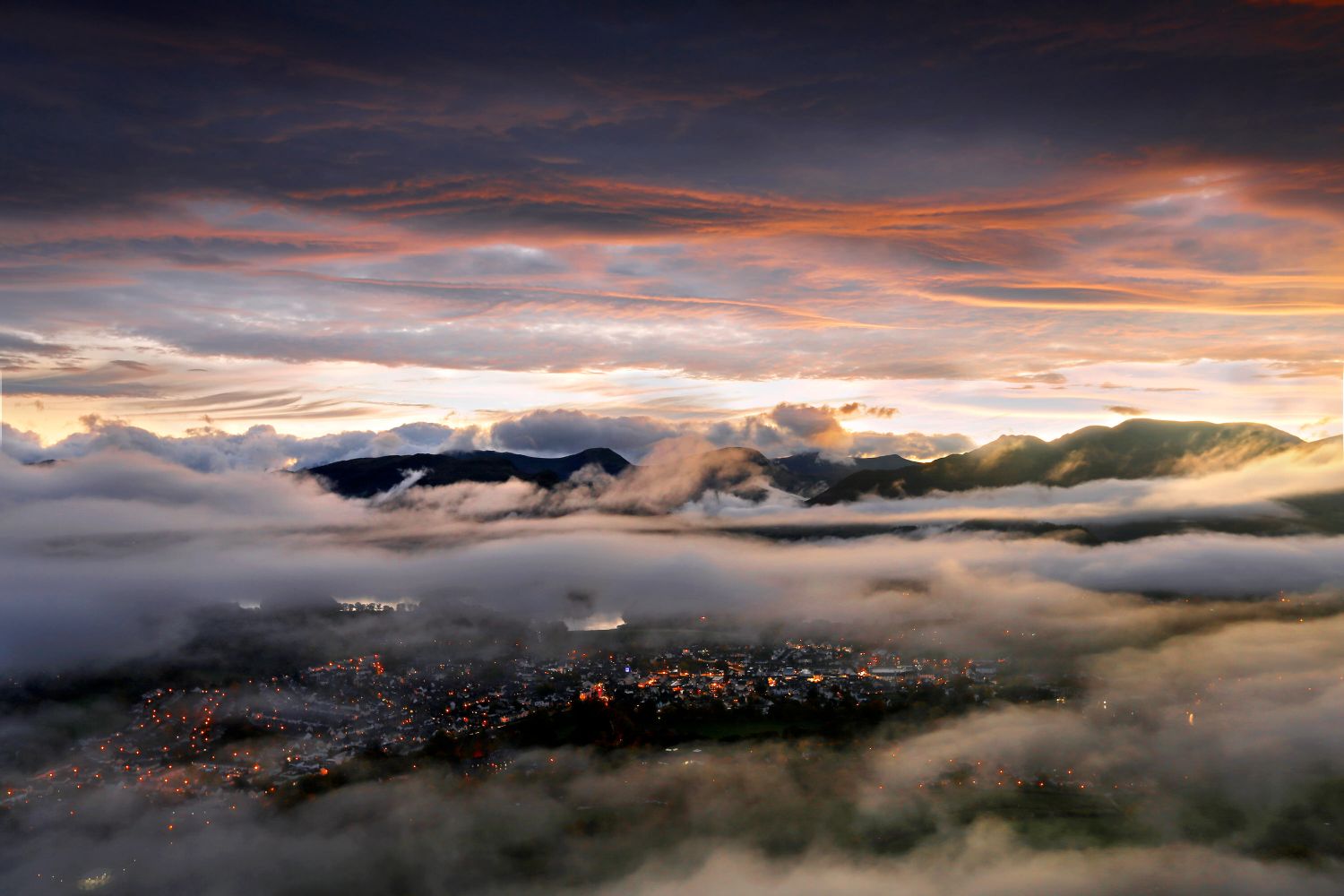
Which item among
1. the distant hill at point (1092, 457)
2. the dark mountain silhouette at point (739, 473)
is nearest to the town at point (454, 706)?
the distant hill at point (1092, 457)

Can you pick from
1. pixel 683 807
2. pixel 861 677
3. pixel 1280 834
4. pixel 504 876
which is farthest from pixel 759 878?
pixel 861 677

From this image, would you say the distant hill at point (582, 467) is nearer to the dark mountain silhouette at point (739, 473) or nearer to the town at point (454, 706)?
the dark mountain silhouette at point (739, 473)

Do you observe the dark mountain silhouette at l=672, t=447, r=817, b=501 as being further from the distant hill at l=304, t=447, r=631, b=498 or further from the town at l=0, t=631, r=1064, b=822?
the town at l=0, t=631, r=1064, b=822

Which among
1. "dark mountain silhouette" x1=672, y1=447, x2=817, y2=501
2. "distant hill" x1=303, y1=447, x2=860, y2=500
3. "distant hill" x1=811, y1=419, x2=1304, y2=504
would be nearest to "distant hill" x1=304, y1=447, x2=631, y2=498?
"distant hill" x1=303, y1=447, x2=860, y2=500

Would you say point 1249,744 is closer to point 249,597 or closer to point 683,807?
point 683,807

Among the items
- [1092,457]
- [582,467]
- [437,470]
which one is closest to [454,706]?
[1092,457]

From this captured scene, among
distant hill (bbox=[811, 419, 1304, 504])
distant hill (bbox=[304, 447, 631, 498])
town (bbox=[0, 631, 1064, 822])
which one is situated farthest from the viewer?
distant hill (bbox=[304, 447, 631, 498])
